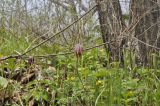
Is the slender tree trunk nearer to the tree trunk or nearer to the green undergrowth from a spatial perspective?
the tree trunk

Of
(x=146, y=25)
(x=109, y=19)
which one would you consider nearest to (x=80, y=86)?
(x=109, y=19)

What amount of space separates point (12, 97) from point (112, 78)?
0.66m

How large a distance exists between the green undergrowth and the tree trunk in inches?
15.1

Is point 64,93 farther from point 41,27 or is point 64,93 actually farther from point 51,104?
point 41,27

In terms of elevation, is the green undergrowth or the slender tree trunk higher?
the slender tree trunk

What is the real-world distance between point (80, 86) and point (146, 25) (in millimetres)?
1189

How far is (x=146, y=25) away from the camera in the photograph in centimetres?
341

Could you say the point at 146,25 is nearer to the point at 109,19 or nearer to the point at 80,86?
the point at 109,19

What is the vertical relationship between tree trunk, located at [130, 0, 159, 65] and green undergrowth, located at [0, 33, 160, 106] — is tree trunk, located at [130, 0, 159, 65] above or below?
above

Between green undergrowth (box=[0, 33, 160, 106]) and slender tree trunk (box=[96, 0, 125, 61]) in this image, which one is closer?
green undergrowth (box=[0, 33, 160, 106])

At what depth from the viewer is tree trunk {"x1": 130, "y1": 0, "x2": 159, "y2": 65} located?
10.8 ft

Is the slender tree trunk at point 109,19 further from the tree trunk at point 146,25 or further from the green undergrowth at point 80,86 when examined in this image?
the green undergrowth at point 80,86

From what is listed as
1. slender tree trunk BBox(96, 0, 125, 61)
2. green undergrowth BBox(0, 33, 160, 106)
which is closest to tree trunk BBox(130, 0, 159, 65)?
slender tree trunk BBox(96, 0, 125, 61)

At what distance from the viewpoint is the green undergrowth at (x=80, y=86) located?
225 cm
